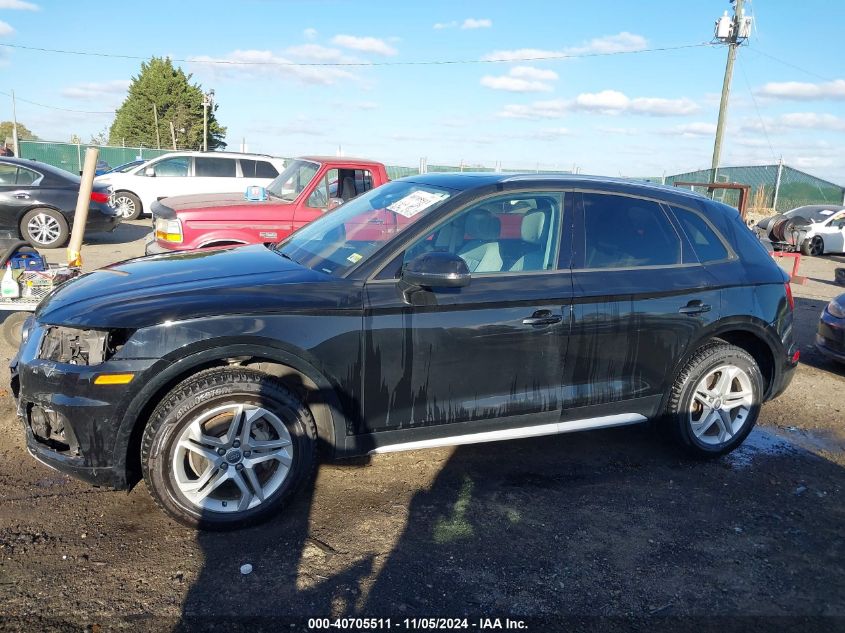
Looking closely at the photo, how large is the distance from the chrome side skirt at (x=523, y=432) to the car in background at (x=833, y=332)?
11.5 feet

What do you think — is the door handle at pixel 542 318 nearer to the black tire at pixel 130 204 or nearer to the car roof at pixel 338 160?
the car roof at pixel 338 160

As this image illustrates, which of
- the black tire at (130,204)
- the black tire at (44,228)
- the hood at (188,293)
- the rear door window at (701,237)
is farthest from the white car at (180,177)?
the rear door window at (701,237)

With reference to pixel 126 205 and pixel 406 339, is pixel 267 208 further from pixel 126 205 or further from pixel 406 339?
pixel 126 205

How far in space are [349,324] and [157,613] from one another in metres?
1.51

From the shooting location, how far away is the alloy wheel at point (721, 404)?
14.6ft

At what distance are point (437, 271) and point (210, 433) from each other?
1.35m

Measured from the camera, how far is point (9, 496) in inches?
144

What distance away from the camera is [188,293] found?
332cm

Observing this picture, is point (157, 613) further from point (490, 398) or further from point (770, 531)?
point (770, 531)

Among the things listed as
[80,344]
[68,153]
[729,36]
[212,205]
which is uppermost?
[729,36]

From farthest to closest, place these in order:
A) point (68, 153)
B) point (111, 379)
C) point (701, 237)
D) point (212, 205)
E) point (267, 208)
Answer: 1. point (68, 153)
2. point (267, 208)
3. point (212, 205)
4. point (701, 237)
5. point (111, 379)

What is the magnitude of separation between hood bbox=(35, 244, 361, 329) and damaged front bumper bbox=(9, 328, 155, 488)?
0.70 ft

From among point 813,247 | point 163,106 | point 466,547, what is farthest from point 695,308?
point 163,106

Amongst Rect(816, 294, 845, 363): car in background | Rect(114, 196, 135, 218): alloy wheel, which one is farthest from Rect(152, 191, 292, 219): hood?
Rect(114, 196, 135, 218): alloy wheel
